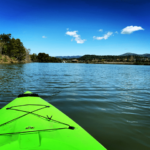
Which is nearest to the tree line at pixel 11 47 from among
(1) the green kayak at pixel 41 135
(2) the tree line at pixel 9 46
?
(2) the tree line at pixel 9 46

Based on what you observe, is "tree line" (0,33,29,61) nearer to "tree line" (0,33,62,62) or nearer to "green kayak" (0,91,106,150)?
"tree line" (0,33,62,62)

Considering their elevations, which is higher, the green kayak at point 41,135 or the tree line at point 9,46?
the tree line at point 9,46

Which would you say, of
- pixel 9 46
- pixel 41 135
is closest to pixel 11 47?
pixel 9 46

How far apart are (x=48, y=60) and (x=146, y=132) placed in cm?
19533

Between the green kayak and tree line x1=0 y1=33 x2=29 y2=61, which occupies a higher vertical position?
tree line x1=0 y1=33 x2=29 y2=61

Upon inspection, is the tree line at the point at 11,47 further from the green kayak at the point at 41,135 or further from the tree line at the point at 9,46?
the green kayak at the point at 41,135

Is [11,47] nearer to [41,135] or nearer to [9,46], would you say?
[9,46]

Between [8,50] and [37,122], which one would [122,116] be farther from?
[8,50]

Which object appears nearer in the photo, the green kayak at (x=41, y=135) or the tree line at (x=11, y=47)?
the green kayak at (x=41, y=135)

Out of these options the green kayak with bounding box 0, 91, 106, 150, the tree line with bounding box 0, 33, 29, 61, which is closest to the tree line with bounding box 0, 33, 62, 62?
the tree line with bounding box 0, 33, 29, 61

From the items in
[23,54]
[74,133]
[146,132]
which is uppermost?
[23,54]

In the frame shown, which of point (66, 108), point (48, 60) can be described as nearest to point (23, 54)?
point (66, 108)

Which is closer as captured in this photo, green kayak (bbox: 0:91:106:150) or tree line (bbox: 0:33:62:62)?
green kayak (bbox: 0:91:106:150)

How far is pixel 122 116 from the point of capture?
4996mm
